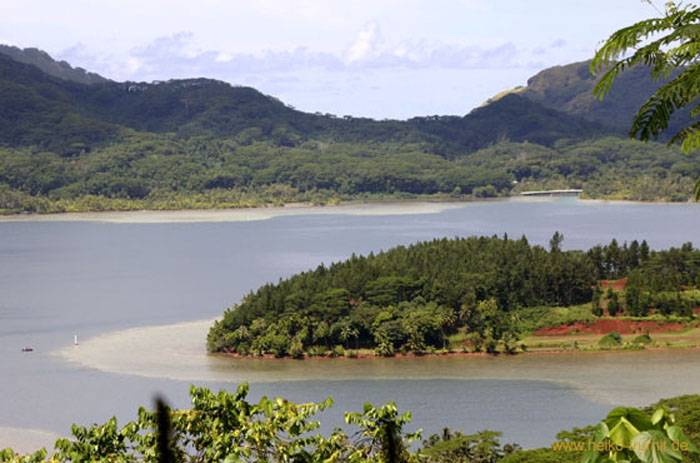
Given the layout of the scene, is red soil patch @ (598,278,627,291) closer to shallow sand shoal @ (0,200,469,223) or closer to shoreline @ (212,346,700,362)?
shoreline @ (212,346,700,362)

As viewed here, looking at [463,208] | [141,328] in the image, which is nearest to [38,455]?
[141,328]

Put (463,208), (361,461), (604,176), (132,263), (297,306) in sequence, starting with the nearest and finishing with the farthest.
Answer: (361,461) → (297,306) → (132,263) → (463,208) → (604,176)

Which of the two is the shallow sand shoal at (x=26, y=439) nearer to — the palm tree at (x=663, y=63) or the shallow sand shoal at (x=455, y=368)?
the shallow sand shoal at (x=455, y=368)

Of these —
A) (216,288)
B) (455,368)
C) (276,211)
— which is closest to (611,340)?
(455,368)

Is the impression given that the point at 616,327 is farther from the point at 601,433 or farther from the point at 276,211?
the point at 276,211

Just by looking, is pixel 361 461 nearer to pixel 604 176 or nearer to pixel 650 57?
pixel 650 57

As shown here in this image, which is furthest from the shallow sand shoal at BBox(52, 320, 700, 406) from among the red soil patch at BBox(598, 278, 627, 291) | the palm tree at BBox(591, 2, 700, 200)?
the palm tree at BBox(591, 2, 700, 200)
